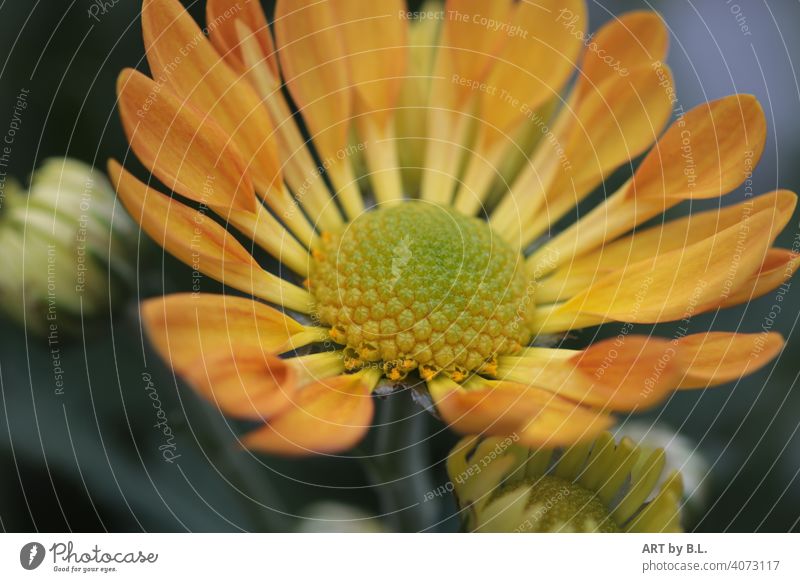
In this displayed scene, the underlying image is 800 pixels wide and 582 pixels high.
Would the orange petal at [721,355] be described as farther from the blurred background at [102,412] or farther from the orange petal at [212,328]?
the orange petal at [212,328]

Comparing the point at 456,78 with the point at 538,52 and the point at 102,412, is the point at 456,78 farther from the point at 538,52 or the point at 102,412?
the point at 102,412

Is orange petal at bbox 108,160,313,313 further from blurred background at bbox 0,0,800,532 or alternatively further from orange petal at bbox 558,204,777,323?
orange petal at bbox 558,204,777,323

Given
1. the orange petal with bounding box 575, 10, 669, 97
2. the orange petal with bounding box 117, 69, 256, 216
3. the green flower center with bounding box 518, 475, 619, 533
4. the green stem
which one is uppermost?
the orange petal with bounding box 575, 10, 669, 97

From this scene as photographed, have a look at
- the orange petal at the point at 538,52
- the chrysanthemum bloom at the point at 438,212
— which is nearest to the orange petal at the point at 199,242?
the chrysanthemum bloom at the point at 438,212

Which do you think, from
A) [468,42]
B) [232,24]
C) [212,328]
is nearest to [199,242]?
[212,328]

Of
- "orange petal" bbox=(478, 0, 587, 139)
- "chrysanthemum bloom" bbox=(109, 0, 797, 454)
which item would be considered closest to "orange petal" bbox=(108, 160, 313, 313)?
"chrysanthemum bloom" bbox=(109, 0, 797, 454)

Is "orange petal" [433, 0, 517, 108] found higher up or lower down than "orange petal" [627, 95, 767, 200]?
higher up
